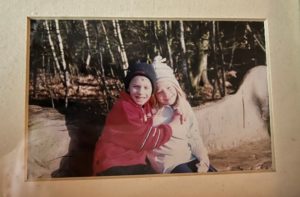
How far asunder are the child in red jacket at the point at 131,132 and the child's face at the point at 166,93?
1.0 inches

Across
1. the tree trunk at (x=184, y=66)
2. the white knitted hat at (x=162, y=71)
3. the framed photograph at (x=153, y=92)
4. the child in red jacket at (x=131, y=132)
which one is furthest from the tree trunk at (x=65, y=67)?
the tree trunk at (x=184, y=66)

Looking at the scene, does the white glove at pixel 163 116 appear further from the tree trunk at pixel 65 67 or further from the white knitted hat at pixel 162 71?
the tree trunk at pixel 65 67

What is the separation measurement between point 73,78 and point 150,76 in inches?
10.4

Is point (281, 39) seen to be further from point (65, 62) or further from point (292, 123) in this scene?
point (65, 62)

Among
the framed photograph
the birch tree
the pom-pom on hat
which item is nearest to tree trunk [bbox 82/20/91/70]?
the framed photograph

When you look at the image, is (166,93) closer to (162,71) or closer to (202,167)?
(162,71)

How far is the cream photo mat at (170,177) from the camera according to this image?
36.4 inches

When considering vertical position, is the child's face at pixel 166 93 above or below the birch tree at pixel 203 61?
below

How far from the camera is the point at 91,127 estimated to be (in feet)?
3.09

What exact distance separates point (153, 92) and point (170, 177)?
30cm

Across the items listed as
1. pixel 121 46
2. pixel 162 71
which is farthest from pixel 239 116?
pixel 121 46

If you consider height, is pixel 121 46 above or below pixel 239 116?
above

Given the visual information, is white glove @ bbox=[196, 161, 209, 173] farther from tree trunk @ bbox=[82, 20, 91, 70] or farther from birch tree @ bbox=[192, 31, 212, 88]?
tree trunk @ bbox=[82, 20, 91, 70]

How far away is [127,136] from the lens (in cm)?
95
